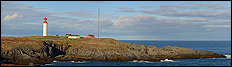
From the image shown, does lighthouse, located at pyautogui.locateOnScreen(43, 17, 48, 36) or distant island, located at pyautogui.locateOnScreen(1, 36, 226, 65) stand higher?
lighthouse, located at pyautogui.locateOnScreen(43, 17, 48, 36)

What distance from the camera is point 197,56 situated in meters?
87.7

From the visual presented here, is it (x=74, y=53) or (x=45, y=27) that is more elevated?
(x=45, y=27)

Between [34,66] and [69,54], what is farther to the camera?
[69,54]

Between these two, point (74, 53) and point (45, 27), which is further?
point (45, 27)

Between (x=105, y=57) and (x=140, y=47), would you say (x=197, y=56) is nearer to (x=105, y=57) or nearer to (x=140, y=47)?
(x=140, y=47)

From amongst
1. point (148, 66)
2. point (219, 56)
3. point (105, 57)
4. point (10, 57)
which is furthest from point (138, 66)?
point (219, 56)

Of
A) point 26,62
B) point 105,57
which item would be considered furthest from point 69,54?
point 26,62

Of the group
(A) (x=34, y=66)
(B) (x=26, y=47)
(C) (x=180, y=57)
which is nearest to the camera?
(A) (x=34, y=66)

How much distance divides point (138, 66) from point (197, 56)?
111 feet

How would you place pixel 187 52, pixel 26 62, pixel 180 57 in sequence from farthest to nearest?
pixel 187 52
pixel 180 57
pixel 26 62

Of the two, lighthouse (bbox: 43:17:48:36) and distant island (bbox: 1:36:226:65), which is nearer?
distant island (bbox: 1:36:226:65)

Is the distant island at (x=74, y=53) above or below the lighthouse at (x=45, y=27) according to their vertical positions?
below

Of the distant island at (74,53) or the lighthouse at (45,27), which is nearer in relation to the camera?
the distant island at (74,53)

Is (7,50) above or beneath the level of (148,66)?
above
